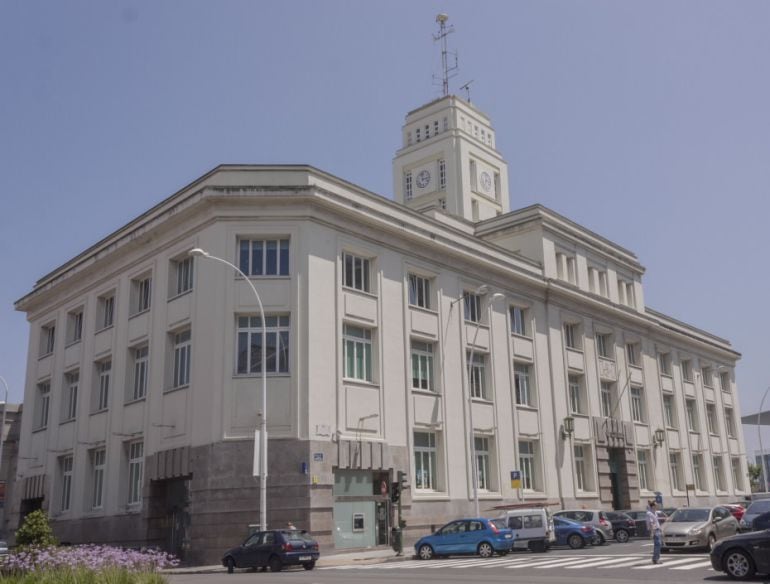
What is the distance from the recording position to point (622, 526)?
116 ft

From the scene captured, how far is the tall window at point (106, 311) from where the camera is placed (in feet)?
128

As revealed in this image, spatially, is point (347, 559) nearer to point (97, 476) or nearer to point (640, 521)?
point (97, 476)

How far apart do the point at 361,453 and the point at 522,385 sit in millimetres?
13576

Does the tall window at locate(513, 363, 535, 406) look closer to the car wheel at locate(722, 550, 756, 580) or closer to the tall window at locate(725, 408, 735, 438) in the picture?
the car wheel at locate(722, 550, 756, 580)

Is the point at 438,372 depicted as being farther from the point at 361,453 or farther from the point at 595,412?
the point at 595,412

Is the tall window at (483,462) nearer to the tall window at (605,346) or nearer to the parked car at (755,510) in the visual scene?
the parked car at (755,510)

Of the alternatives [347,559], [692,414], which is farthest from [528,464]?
[692,414]

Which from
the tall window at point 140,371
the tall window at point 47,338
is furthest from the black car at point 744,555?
the tall window at point 47,338

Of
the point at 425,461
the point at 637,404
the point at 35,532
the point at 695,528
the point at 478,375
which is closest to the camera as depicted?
the point at 695,528

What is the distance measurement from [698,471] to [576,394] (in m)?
18.7

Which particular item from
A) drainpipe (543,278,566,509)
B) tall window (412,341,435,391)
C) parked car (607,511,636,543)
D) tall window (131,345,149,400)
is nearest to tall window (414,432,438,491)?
tall window (412,341,435,391)

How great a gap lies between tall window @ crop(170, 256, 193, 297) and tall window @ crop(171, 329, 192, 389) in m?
1.91

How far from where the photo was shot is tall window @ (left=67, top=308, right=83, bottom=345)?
41625 millimetres

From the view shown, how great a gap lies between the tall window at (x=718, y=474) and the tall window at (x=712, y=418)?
2.15 metres
